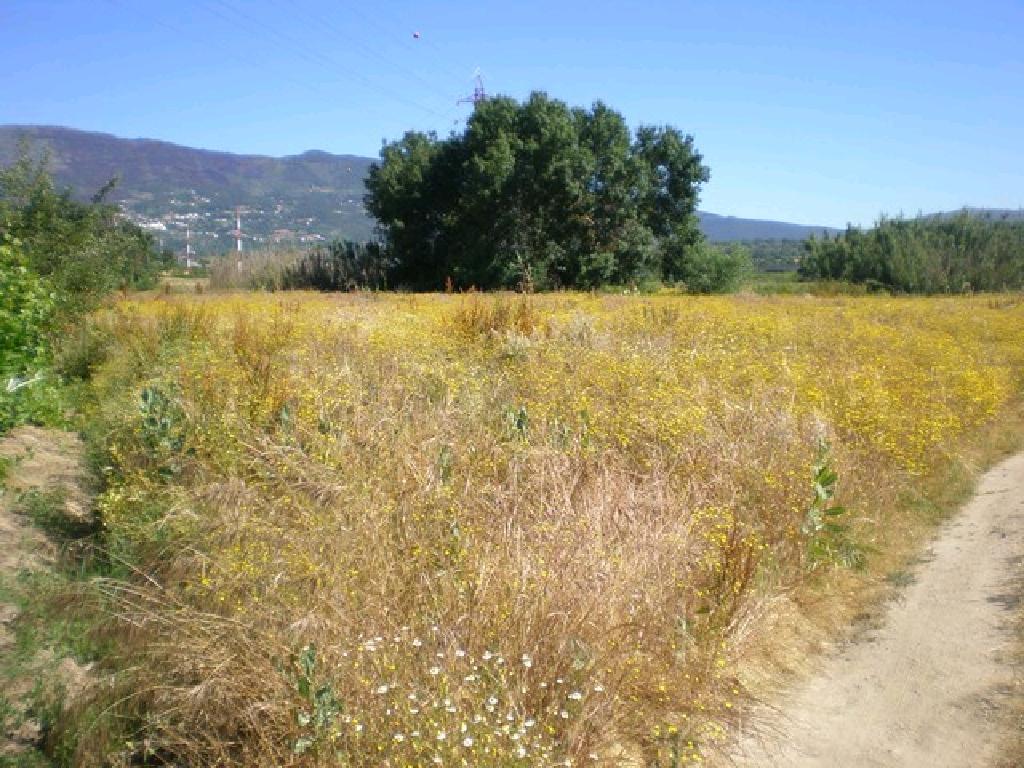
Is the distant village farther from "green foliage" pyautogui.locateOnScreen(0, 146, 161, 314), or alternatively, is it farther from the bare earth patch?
the bare earth patch

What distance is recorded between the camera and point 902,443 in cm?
783

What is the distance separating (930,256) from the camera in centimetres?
3077

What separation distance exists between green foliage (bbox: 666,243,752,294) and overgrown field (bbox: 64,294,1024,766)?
22490mm

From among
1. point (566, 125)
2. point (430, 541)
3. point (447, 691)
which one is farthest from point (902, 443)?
point (566, 125)

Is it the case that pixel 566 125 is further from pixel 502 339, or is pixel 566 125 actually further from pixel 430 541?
pixel 430 541

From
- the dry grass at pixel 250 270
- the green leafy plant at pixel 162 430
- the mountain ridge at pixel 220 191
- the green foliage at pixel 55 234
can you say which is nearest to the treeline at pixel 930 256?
the mountain ridge at pixel 220 191

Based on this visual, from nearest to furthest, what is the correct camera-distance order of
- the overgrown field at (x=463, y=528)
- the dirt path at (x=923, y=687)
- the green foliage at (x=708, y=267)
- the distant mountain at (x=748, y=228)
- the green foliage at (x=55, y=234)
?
the overgrown field at (x=463, y=528)
the dirt path at (x=923, y=687)
the green foliage at (x=55, y=234)
the green foliage at (x=708, y=267)
the distant mountain at (x=748, y=228)

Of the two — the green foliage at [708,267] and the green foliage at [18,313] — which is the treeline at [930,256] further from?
the green foliage at [18,313]

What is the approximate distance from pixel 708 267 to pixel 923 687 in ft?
95.9

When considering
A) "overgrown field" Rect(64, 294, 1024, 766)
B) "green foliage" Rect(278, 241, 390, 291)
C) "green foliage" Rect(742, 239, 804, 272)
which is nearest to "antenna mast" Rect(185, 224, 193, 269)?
"green foliage" Rect(278, 241, 390, 291)

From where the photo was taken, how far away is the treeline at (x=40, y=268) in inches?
275

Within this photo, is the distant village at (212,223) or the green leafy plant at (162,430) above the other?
the distant village at (212,223)

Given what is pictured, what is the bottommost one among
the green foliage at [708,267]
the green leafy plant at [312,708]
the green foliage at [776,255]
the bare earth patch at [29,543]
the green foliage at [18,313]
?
the bare earth patch at [29,543]

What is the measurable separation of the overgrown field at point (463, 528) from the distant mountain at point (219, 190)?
73.7 feet
